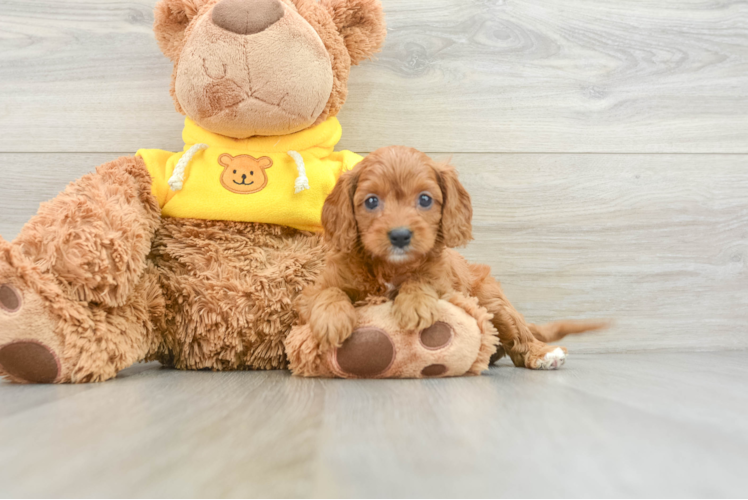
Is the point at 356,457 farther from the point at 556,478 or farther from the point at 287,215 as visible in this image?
the point at 287,215

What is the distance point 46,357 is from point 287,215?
0.62 m

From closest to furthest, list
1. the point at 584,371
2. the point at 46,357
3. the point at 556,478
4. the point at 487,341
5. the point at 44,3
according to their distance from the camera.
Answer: the point at 556,478 < the point at 46,357 < the point at 487,341 < the point at 584,371 < the point at 44,3

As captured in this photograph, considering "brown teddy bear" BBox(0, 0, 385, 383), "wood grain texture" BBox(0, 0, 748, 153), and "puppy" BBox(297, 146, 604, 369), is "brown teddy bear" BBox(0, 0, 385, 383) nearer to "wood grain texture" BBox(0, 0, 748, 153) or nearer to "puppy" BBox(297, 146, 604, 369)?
"puppy" BBox(297, 146, 604, 369)

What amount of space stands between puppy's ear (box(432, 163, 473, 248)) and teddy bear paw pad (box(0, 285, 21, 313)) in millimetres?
890

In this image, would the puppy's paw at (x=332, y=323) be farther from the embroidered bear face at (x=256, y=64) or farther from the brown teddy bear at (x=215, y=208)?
the embroidered bear face at (x=256, y=64)

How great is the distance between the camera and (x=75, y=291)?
3.87ft

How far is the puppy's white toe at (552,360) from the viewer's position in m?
1.41

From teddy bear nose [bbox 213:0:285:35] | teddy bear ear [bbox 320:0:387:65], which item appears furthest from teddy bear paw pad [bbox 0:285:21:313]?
teddy bear ear [bbox 320:0:387:65]

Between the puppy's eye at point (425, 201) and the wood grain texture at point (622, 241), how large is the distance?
0.64 metres

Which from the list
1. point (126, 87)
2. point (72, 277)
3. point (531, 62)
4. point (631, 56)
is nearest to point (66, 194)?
point (72, 277)

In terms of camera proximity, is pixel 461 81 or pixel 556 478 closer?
pixel 556 478

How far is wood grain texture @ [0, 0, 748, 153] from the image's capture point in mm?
1777

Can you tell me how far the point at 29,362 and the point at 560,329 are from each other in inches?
51.3

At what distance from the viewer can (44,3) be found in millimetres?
1770
